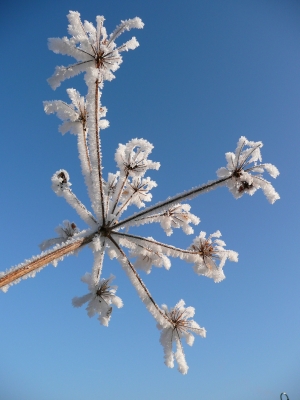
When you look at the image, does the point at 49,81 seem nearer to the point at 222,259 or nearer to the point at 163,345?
the point at 222,259

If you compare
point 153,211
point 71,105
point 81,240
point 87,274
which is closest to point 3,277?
point 81,240

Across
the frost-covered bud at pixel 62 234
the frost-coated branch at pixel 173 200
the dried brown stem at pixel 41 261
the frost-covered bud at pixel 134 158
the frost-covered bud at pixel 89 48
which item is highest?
the frost-covered bud at pixel 89 48

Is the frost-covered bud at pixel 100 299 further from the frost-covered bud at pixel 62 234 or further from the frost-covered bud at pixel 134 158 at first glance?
the frost-covered bud at pixel 134 158

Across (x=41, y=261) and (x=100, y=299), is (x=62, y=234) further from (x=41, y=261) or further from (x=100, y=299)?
(x=41, y=261)

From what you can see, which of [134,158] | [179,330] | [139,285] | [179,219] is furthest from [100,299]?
[134,158]

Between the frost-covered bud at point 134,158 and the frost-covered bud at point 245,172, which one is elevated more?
the frost-covered bud at point 134,158

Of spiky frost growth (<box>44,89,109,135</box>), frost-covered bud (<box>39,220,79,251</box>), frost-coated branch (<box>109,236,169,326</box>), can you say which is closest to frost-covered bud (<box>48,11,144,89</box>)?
spiky frost growth (<box>44,89,109,135</box>)

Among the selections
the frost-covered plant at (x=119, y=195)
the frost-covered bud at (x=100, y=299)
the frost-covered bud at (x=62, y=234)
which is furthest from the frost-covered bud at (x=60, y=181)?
the frost-covered bud at (x=100, y=299)

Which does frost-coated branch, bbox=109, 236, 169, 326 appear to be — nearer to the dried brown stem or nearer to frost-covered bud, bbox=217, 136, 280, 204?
the dried brown stem
